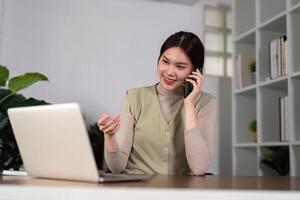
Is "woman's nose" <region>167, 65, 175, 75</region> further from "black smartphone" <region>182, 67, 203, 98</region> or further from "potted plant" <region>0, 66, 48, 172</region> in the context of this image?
"potted plant" <region>0, 66, 48, 172</region>

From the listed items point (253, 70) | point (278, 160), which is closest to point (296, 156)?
point (278, 160)

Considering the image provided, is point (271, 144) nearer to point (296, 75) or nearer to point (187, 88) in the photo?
point (296, 75)

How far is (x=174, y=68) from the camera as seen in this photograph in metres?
1.67

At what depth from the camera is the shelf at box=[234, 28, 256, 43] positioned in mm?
2961

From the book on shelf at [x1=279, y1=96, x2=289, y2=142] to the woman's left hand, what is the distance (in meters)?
1.18

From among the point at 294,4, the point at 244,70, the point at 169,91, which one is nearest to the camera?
the point at 169,91

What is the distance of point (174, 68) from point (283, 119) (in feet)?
4.16

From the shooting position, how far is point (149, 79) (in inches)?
144

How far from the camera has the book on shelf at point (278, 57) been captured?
256 cm

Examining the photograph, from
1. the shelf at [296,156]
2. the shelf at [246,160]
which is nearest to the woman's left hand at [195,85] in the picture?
the shelf at [296,156]

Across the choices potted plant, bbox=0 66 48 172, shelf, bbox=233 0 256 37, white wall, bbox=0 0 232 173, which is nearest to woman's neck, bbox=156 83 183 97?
potted plant, bbox=0 66 48 172

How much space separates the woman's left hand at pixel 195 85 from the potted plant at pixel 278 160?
126 cm

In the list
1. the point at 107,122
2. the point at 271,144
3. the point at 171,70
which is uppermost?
the point at 171,70

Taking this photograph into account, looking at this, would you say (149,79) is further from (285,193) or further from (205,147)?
(285,193)
